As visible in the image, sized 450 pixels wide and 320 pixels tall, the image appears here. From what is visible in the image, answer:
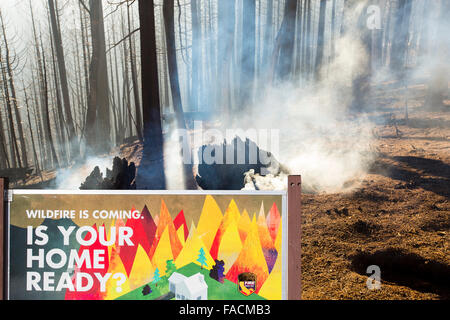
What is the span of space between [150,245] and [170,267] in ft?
0.71

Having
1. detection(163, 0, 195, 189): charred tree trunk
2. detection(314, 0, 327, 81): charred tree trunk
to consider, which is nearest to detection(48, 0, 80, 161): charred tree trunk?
detection(163, 0, 195, 189): charred tree trunk

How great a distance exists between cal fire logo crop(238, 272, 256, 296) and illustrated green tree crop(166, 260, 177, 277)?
1.59 ft

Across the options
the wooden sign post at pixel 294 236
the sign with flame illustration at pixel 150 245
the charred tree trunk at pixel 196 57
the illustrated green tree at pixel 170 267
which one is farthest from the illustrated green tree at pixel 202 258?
the charred tree trunk at pixel 196 57

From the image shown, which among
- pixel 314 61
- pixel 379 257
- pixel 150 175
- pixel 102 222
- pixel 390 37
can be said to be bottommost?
pixel 379 257

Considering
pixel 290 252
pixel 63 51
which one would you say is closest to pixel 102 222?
pixel 290 252

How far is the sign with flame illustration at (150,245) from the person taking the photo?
2057mm

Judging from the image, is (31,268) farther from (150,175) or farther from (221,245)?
(150,175)

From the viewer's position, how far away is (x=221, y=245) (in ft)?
6.89

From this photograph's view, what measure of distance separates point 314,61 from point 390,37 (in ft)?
6.61

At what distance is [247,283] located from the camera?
81.2 inches

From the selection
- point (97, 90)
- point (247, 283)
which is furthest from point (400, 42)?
point (97, 90)

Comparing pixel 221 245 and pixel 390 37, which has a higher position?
pixel 390 37

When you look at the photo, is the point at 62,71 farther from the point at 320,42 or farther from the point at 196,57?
the point at 320,42

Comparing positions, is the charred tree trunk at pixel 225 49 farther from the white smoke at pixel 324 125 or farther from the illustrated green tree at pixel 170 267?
the illustrated green tree at pixel 170 267
